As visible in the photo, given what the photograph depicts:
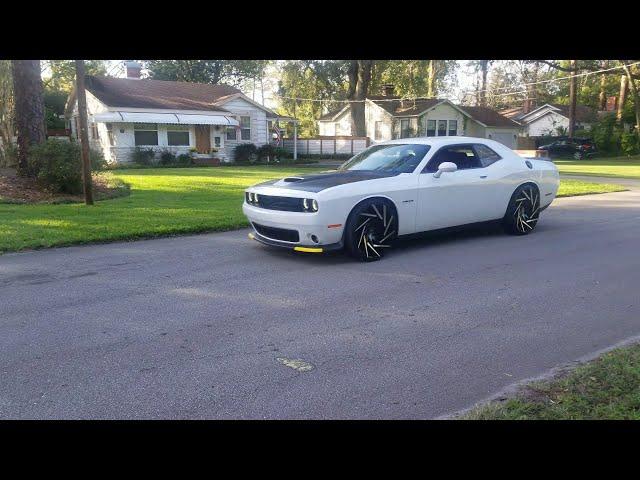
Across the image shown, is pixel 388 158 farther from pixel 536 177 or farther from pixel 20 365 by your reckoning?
pixel 20 365

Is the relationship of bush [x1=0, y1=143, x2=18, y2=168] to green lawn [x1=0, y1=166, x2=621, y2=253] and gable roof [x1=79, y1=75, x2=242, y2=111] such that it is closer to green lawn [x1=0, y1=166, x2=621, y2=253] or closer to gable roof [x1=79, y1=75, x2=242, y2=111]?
green lawn [x1=0, y1=166, x2=621, y2=253]

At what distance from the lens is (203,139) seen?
104 feet

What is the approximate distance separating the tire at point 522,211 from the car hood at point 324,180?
97.1 inches

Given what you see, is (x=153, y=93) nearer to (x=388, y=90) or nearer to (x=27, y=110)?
(x=27, y=110)

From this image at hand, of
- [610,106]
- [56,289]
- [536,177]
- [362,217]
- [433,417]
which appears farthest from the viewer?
[610,106]

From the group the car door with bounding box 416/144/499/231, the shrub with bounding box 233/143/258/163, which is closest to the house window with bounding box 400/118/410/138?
the shrub with bounding box 233/143/258/163

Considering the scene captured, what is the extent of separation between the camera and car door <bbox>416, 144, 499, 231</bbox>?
7.80 metres

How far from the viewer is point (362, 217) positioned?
23.4 feet

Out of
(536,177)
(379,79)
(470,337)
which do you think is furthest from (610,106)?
(470,337)

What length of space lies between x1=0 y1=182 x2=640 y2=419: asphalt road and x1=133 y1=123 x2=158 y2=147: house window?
2261 centimetres

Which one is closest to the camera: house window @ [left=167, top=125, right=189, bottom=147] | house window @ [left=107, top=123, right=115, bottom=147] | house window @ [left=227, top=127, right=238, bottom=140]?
house window @ [left=107, top=123, right=115, bottom=147]

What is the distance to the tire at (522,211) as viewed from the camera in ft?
29.5

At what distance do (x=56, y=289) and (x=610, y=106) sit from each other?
72787mm

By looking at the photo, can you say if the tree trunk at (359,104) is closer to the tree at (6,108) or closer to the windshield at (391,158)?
the tree at (6,108)
